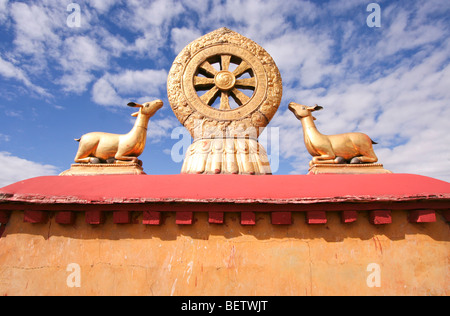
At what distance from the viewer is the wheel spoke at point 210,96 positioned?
561 cm

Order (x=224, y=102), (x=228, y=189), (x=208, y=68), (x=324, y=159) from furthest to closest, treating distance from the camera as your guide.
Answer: (x=208, y=68) → (x=224, y=102) → (x=324, y=159) → (x=228, y=189)

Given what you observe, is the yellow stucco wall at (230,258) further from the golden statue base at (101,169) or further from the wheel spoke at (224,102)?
the wheel spoke at (224,102)

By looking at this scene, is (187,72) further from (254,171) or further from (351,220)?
(351,220)

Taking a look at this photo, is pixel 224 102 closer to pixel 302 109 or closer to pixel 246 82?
pixel 246 82

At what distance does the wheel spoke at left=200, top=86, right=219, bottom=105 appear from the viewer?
18.4ft

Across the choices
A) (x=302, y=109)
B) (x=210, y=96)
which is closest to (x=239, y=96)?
(x=210, y=96)

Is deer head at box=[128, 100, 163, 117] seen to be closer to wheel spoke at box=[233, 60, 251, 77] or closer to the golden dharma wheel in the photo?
the golden dharma wheel

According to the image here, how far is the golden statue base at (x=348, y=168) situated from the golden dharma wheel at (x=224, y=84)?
1.61 metres

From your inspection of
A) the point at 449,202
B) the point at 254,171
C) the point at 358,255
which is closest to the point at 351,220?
the point at 358,255

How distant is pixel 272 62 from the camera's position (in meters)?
5.88

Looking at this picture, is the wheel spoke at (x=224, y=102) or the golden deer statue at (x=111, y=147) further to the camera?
the wheel spoke at (x=224, y=102)

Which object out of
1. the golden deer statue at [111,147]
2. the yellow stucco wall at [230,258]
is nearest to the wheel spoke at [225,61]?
the golden deer statue at [111,147]

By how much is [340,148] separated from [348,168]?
430 millimetres

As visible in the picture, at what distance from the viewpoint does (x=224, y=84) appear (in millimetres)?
5637
